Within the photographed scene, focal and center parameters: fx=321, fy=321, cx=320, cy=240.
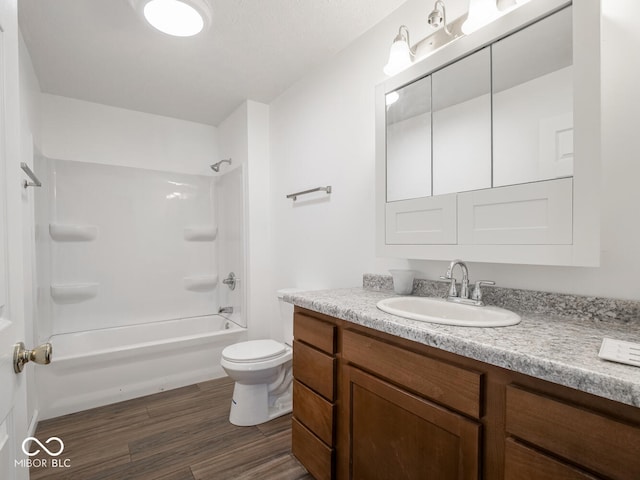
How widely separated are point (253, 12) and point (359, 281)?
1669 mm

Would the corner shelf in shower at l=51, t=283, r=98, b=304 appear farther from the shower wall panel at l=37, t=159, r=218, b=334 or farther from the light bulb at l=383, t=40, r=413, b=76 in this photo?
the light bulb at l=383, t=40, r=413, b=76

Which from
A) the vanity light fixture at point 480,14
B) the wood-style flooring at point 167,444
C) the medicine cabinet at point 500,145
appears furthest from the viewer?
the wood-style flooring at point 167,444

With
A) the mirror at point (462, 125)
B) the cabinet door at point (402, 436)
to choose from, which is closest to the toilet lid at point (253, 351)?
the cabinet door at point (402, 436)

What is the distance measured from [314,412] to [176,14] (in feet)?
7.01

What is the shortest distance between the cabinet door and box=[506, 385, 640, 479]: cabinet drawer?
0.45 feet

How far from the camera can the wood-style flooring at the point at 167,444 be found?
1.67 meters

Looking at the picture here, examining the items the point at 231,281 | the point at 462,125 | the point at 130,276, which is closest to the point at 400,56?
the point at 462,125

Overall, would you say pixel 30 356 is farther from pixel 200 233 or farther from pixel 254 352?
pixel 200 233

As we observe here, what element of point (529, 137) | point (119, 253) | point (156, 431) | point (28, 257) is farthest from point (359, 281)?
point (119, 253)

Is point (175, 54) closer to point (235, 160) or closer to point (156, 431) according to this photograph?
point (235, 160)

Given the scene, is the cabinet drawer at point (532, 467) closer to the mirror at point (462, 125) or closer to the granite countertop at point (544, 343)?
the granite countertop at point (544, 343)

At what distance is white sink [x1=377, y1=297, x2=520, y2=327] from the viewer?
1.03 meters

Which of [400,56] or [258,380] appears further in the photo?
[258,380]

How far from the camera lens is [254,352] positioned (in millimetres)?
2172
